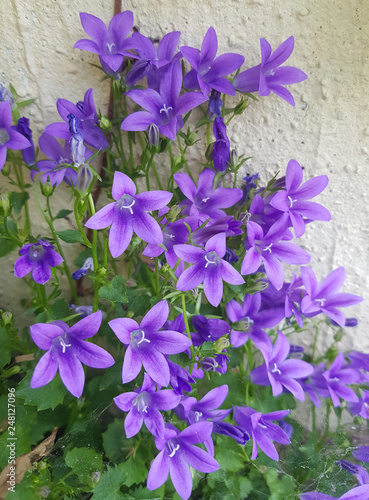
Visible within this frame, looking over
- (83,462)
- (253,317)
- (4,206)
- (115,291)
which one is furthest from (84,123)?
(83,462)

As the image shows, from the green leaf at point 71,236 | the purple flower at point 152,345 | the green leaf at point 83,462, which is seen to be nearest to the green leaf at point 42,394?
the green leaf at point 83,462

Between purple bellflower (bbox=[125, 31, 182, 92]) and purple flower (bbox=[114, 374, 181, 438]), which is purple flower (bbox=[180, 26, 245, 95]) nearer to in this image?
purple bellflower (bbox=[125, 31, 182, 92])

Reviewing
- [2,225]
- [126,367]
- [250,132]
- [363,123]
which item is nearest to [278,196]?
[250,132]

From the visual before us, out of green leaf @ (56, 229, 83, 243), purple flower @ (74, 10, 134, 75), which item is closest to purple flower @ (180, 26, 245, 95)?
purple flower @ (74, 10, 134, 75)

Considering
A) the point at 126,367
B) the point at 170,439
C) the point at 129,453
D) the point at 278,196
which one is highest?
the point at 278,196

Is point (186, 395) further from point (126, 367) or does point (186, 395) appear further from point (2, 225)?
point (2, 225)

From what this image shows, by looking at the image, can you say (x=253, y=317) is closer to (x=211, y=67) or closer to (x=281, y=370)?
(x=281, y=370)

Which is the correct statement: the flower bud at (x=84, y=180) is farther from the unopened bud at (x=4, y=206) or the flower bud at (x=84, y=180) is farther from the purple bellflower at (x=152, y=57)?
the purple bellflower at (x=152, y=57)
